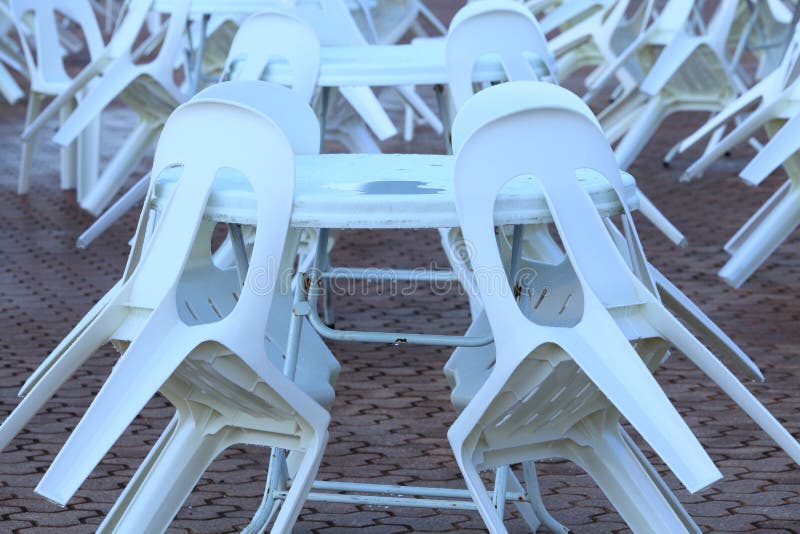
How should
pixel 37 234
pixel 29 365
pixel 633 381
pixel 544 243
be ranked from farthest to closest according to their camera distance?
pixel 37 234
pixel 29 365
pixel 544 243
pixel 633 381

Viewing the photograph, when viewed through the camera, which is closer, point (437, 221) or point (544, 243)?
point (437, 221)

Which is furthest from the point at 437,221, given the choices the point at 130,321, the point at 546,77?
the point at 546,77

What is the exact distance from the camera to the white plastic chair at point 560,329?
2516 millimetres

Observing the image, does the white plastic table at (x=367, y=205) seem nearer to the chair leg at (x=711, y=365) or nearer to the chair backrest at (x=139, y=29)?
the chair leg at (x=711, y=365)

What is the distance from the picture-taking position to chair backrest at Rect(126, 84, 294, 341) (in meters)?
2.60

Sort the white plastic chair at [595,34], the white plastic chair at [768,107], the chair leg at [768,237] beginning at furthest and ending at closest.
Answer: the white plastic chair at [595,34] < the chair leg at [768,237] < the white plastic chair at [768,107]

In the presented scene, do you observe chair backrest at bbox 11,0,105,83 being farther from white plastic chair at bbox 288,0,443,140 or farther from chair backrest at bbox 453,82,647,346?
chair backrest at bbox 453,82,647,346

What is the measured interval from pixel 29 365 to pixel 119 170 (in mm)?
2230

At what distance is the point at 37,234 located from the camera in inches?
306

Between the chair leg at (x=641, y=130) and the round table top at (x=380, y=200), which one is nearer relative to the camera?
the round table top at (x=380, y=200)

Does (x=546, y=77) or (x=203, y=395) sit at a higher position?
(x=546, y=77)

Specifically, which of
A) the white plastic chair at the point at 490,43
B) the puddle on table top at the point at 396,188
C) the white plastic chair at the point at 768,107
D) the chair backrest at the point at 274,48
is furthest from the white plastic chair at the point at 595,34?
the puddle on table top at the point at 396,188

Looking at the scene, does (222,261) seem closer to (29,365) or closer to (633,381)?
(29,365)

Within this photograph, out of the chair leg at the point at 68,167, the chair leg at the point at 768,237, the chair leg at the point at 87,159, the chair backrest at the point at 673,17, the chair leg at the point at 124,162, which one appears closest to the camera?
the chair leg at the point at 768,237
